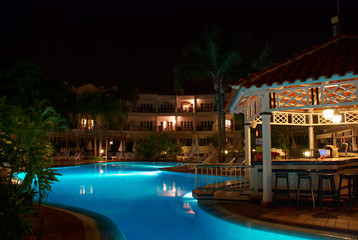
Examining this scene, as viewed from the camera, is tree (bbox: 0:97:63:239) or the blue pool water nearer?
tree (bbox: 0:97:63:239)

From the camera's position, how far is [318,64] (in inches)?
280

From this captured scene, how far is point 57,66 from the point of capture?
33.7m

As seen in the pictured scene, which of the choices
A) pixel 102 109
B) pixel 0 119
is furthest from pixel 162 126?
pixel 0 119

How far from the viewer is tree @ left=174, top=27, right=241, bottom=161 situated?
21975mm

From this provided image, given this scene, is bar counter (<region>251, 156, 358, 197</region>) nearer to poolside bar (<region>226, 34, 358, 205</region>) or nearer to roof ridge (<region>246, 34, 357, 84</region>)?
poolside bar (<region>226, 34, 358, 205</region>)

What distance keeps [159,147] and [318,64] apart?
25.5m

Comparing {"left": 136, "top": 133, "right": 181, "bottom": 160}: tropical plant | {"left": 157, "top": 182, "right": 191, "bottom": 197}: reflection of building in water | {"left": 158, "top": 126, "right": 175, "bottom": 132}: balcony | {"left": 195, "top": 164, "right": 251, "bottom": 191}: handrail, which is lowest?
{"left": 157, "top": 182, "right": 191, "bottom": 197}: reflection of building in water

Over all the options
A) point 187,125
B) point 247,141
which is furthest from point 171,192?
point 187,125

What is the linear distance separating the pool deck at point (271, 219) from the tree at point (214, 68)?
46.5 feet

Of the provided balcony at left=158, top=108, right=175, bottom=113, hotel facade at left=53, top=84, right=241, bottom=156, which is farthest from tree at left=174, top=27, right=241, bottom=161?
balcony at left=158, top=108, right=175, bottom=113

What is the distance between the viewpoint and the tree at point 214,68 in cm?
2198

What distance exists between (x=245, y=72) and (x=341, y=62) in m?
16.7

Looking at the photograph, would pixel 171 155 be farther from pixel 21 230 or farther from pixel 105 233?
pixel 21 230

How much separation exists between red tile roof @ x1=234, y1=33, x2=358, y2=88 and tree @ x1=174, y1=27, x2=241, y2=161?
13.5 metres
